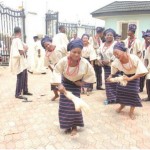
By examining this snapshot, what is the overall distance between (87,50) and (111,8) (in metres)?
7.99

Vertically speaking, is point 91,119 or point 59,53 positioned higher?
point 59,53

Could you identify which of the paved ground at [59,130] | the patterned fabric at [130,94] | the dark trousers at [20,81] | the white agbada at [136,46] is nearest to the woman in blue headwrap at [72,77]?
the paved ground at [59,130]

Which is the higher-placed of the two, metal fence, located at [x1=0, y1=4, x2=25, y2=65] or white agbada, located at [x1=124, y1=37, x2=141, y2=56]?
metal fence, located at [x1=0, y1=4, x2=25, y2=65]

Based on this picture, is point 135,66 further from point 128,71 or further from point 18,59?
point 18,59

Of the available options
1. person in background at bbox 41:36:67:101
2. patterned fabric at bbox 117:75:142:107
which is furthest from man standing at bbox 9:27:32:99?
patterned fabric at bbox 117:75:142:107

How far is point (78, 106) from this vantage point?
3438 millimetres

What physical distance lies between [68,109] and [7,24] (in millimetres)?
9249

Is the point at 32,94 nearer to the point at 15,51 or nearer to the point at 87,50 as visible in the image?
the point at 15,51

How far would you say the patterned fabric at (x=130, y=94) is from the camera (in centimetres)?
496

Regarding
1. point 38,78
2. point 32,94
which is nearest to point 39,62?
point 38,78

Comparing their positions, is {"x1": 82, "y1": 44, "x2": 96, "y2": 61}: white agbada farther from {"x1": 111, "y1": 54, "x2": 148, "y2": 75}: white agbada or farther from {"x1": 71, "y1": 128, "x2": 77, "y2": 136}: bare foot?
{"x1": 71, "y1": 128, "x2": 77, "y2": 136}: bare foot

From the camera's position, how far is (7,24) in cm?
1234

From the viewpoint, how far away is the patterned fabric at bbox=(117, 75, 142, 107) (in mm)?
4965

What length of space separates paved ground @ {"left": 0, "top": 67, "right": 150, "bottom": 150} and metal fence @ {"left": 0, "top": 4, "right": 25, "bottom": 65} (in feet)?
20.4
